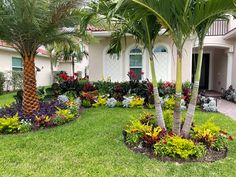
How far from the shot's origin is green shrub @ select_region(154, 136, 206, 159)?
4.95m

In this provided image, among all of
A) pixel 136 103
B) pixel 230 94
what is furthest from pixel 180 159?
pixel 230 94

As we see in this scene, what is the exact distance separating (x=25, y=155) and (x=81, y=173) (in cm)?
171

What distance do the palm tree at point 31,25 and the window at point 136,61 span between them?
5349 mm

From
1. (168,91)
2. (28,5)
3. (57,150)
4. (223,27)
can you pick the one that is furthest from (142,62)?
(57,150)

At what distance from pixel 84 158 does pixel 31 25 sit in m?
4.68

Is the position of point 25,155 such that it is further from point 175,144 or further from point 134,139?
point 175,144

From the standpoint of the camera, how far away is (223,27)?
15359mm

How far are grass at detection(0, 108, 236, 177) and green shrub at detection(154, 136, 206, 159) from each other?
10.2 inches

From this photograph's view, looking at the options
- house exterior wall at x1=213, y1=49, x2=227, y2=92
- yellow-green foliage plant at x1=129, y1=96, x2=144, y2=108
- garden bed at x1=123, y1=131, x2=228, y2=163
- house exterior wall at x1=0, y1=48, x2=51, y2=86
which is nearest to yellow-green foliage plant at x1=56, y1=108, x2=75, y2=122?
garden bed at x1=123, y1=131, x2=228, y2=163

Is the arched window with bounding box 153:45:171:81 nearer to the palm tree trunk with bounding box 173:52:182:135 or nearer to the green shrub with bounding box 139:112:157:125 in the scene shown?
the green shrub with bounding box 139:112:157:125

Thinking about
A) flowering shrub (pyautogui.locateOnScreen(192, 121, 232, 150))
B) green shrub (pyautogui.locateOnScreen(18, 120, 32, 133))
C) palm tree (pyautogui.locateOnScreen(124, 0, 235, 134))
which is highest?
palm tree (pyautogui.locateOnScreen(124, 0, 235, 134))

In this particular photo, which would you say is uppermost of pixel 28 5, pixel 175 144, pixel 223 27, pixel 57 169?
pixel 223 27

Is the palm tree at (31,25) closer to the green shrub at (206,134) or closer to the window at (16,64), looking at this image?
the green shrub at (206,134)

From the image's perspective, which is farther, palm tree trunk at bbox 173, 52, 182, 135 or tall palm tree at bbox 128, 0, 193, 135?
palm tree trunk at bbox 173, 52, 182, 135
